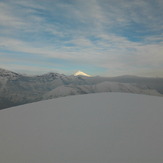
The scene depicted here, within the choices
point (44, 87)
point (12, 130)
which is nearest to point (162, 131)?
point (12, 130)

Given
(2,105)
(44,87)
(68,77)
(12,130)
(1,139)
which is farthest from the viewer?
(68,77)

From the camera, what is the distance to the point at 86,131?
14.0 ft

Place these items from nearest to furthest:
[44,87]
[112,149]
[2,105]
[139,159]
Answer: [139,159]
[112,149]
[2,105]
[44,87]

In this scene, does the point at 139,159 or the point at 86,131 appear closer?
the point at 139,159

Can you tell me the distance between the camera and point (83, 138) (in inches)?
151

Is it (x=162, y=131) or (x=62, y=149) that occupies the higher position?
(x=162, y=131)

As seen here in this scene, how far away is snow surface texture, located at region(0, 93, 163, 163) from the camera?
10.1ft

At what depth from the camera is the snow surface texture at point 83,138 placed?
3.08 m

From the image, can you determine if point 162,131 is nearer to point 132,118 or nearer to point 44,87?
point 132,118

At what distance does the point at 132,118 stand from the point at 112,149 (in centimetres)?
234

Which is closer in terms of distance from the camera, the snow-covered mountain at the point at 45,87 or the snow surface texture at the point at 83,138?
the snow surface texture at the point at 83,138

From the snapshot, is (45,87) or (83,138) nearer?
(83,138)

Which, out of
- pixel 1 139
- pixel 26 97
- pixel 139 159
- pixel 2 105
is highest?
pixel 139 159

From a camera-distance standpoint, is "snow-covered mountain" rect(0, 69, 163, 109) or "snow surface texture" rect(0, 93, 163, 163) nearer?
"snow surface texture" rect(0, 93, 163, 163)
